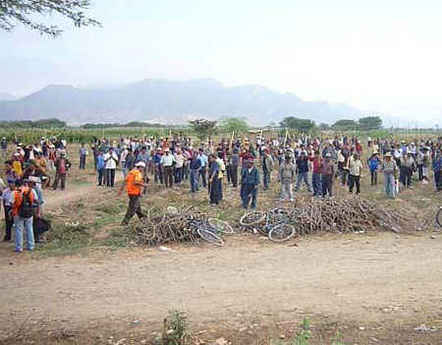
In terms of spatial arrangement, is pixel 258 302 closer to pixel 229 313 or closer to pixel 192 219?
pixel 229 313

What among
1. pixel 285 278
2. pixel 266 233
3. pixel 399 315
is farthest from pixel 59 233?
pixel 399 315

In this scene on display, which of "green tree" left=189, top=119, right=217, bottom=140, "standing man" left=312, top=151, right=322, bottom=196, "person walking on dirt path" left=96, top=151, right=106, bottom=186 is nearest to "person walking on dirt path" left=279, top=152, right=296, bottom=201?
"standing man" left=312, top=151, right=322, bottom=196

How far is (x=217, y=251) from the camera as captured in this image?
9984mm

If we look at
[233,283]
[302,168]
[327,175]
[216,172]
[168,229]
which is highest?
[216,172]

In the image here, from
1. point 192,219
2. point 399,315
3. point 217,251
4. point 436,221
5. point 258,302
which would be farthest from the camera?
point 436,221

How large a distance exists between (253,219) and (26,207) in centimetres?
515

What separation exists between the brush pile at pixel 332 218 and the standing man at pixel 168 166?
6.61 m

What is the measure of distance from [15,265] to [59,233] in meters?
2.20

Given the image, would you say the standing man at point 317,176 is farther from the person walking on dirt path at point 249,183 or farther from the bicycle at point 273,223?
the bicycle at point 273,223

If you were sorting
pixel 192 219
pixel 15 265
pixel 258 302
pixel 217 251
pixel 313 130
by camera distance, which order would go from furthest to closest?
pixel 313 130, pixel 192 219, pixel 217 251, pixel 15 265, pixel 258 302

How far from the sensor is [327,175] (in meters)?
15.5

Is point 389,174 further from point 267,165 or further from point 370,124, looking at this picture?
point 370,124

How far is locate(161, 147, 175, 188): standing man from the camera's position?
17875 mm

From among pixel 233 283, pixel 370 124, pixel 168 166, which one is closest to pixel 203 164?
pixel 168 166
